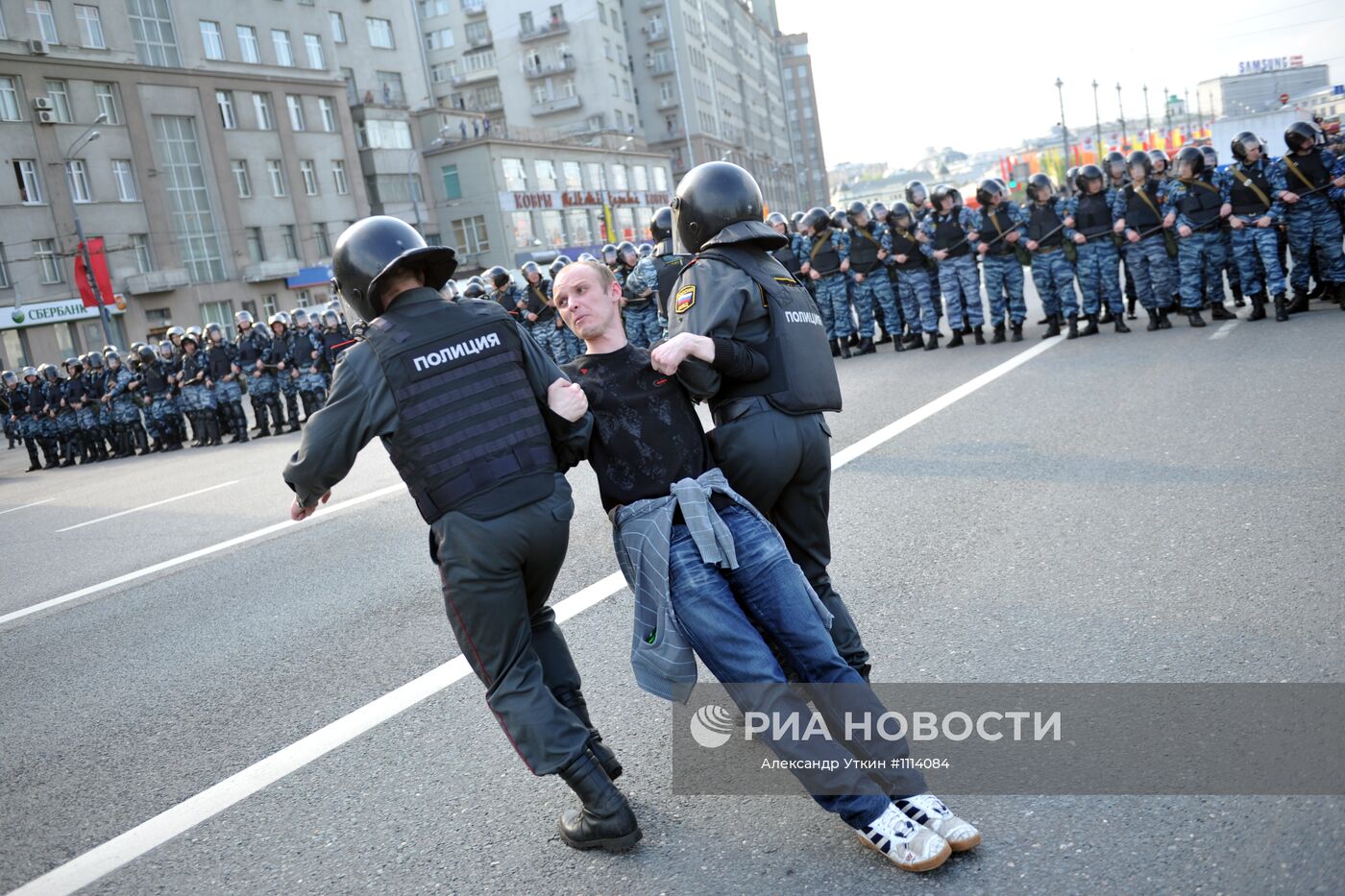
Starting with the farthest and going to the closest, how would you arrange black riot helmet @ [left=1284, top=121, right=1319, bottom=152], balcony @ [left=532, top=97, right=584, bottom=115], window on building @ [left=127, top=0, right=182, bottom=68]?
balcony @ [left=532, top=97, right=584, bottom=115], window on building @ [left=127, top=0, right=182, bottom=68], black riot helmet @ [left=1284, top=121, right=1319, bottom=152]

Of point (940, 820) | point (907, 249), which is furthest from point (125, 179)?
point (940, 820)

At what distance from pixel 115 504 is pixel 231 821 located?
1121 centimetres

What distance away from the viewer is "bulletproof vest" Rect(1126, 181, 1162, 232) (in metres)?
13.0

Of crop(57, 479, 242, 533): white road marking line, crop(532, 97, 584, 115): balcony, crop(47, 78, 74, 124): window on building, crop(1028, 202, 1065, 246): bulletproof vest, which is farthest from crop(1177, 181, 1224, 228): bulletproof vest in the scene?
crop(532, 97, 584, 115): balcony

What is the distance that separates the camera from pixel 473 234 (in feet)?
211

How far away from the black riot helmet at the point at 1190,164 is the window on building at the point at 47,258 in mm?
40636

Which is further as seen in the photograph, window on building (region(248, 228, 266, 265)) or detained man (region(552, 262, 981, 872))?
window on building (region(248, 228, 266, 265))

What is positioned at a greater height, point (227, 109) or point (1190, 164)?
point (227, 109)

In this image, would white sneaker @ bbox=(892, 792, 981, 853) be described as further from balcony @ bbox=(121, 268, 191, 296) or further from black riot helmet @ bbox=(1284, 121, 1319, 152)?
balcony @ bbox=(121, 268, 191, 296)

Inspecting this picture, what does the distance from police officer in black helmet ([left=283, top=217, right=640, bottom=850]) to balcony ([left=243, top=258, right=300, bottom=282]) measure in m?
48.7

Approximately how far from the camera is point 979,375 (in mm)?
11680

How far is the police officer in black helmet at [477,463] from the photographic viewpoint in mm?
3195

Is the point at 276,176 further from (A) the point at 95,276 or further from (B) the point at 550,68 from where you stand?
(B) the point at 550,68

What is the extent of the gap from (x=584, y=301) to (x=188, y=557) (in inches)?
263
